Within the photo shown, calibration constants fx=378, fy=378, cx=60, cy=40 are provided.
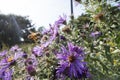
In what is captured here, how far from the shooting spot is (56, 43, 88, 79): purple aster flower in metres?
1.66

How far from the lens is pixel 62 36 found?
6.34 ft

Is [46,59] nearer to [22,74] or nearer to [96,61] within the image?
[22,74]

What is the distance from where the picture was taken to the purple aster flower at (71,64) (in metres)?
1.66

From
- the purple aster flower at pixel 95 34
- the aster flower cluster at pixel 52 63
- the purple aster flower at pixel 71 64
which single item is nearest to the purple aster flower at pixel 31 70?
the aster flower cluster at pixel 52 63

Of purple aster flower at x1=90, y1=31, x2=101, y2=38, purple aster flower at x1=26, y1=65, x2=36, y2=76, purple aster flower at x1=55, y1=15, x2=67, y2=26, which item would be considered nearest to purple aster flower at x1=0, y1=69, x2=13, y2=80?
purple aster flower at x1=26, y1=65, x2=36, y2=76

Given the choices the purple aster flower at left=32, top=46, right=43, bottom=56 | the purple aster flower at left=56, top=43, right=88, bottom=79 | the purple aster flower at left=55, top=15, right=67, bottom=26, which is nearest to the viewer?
the purple aster flower at left=56, top=43, right=88, bottom=79

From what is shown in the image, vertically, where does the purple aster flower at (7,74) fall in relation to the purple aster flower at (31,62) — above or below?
below

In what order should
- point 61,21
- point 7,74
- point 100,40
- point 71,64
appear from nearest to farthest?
point 71,64 → point 7,74 → point 61,21 → point 100,40

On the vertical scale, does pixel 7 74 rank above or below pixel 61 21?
below

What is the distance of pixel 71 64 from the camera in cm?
169

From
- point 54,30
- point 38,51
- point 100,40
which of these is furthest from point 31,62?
point 100,40

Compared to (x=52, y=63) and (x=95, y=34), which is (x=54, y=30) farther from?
(x=95, y=34)

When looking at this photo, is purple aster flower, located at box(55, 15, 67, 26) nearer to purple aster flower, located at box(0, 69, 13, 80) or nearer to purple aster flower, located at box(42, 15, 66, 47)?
purple aster flower, located at box(42, 15, 66, 47)

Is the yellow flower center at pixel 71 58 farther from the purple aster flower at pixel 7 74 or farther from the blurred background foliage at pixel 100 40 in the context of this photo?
the purple aster flower at pixel 7 74
